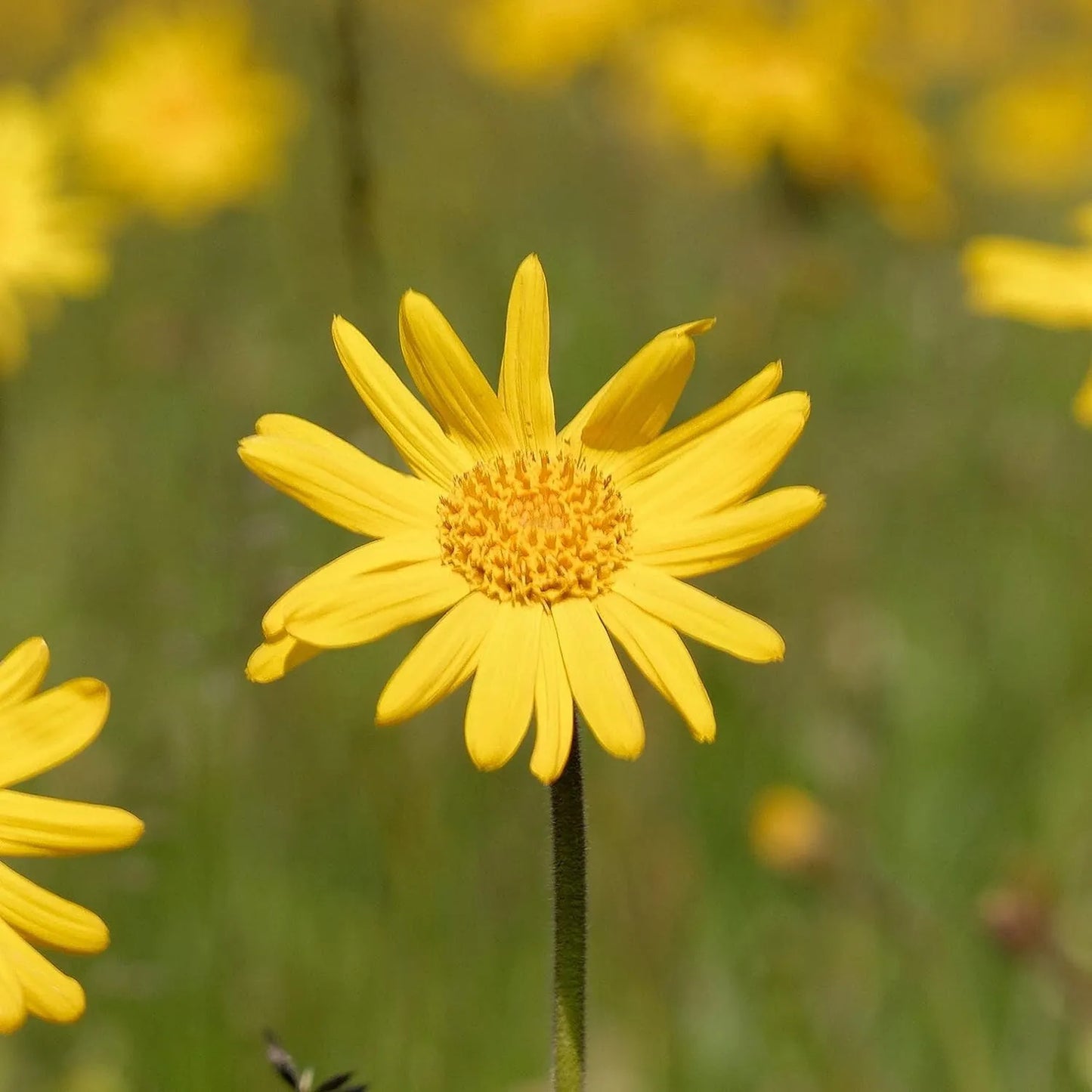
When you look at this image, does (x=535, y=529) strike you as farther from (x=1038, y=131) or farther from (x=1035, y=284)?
(x=1038, y=131)

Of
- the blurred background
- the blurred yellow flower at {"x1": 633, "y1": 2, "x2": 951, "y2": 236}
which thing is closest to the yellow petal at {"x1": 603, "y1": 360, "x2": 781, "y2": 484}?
the blurred background

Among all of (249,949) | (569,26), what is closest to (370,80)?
(569,26)

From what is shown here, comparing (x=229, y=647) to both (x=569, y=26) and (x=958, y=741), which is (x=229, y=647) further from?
(x=569, y=26)

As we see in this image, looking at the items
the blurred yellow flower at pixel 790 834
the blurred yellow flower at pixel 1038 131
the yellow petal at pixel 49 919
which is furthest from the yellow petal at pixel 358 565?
the blurred yellow flower at pixel 1038 131

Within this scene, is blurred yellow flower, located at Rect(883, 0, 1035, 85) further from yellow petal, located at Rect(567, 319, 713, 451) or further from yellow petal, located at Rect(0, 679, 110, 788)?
yellow petal, located at Rect(0, 679, 110, 788)

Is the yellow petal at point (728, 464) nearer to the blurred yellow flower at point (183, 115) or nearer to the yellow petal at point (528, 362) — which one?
the yellow petal at point (528, 362)

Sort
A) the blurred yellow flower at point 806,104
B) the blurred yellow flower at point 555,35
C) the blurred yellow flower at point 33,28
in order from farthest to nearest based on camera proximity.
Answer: the blurred yellow flower at point 33,28
the blurred yellow flower at point 555,35
the blurred yellow flower at point 806,104
